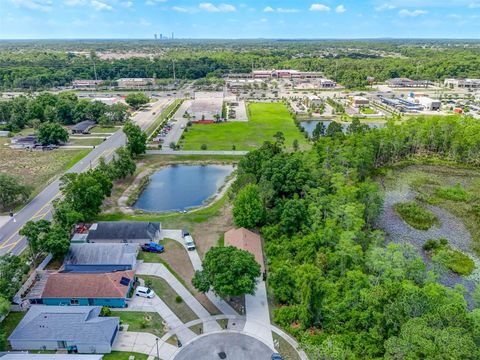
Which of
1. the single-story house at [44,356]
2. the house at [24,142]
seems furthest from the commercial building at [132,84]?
the single-story house at [44,356]

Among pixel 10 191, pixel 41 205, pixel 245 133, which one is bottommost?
pixel 41 205

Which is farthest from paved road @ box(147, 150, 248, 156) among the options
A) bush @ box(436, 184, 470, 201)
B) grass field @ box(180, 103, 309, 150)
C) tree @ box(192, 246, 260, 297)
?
tree @ box(192, 246, 260, 297)

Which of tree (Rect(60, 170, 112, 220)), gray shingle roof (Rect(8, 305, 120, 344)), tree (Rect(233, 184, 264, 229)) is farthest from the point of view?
tree (Rect(60, 170, 112, 220))

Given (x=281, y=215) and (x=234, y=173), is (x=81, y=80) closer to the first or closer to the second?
(x=234, y=173)

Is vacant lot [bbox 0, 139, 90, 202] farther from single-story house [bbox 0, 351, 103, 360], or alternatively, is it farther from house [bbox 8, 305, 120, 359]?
single-story house [bbox 0, 351, 103, 360]

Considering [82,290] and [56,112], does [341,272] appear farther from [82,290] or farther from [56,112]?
[56,112]

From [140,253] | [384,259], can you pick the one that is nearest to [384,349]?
[384,259]

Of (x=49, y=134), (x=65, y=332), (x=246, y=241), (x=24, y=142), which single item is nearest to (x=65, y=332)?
(x=65, y=332)
